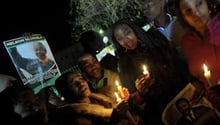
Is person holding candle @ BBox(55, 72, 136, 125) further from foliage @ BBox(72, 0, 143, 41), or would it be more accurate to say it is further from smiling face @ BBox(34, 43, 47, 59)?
foliage @ BBox(72, 0, 143, 41)

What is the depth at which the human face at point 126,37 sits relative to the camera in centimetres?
592

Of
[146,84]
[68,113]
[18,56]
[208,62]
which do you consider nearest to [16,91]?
[68,113]

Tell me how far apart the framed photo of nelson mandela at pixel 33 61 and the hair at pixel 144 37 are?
20.0 ft

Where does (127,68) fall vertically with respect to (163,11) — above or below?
below

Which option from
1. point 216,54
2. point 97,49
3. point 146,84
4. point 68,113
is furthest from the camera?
point 97,49

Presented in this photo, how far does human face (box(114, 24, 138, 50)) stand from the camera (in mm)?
5922

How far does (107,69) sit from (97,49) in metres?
0.86

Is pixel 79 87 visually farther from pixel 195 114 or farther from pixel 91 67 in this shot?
pixel 195 114

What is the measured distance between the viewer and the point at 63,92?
5.77 metres

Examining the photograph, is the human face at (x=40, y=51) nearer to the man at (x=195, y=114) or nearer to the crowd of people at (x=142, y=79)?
the crowd of people at (x=142, y=79)

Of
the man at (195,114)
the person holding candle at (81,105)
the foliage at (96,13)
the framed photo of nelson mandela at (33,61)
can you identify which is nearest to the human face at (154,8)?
the person holding candle at (81,105)

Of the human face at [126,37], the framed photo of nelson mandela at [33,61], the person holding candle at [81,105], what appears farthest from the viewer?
the framed photo of nelson mandela at [33,61]

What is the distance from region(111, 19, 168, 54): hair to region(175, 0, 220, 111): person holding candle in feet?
3.59

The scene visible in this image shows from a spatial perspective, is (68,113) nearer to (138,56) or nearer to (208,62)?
(138,56)
